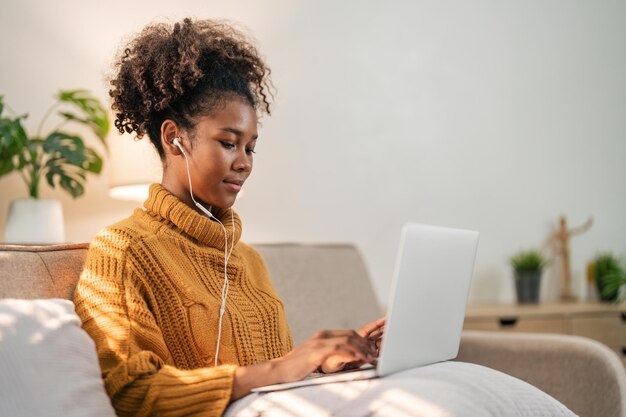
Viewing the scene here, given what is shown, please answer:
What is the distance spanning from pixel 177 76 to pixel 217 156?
0.55 ft

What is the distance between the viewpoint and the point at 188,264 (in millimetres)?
1470

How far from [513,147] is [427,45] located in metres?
0.61

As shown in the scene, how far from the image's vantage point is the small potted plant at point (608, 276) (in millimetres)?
3369

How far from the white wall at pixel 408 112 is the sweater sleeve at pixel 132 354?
1.30 meters

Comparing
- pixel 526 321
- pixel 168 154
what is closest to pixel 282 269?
pixel 168 154

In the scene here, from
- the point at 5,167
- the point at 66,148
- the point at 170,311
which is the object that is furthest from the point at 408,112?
the point at 170,311

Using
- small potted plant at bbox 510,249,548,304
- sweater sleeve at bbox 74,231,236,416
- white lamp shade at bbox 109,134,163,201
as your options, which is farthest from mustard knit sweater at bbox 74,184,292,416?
small potted plant at bbox 510,249,548,304

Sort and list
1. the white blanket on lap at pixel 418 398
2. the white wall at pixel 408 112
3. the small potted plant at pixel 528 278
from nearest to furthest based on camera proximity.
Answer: the white blanket on lap at pixel 418 398 < the white wall at pixel 408 112 < the small potted plant at pixel 528 278

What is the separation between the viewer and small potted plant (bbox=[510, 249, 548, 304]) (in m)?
3.36

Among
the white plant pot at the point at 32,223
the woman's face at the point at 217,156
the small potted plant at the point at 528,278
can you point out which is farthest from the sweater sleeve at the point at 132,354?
the small potted plant at the point at 528,278

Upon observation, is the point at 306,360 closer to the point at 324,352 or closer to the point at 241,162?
the point at 324,352

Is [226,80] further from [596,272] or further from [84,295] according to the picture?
[596,272]

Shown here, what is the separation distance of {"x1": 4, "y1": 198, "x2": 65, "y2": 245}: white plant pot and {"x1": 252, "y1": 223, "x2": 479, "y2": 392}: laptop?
4.21ft

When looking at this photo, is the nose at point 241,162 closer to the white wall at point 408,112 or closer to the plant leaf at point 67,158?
the plant leaf at point 67,158
